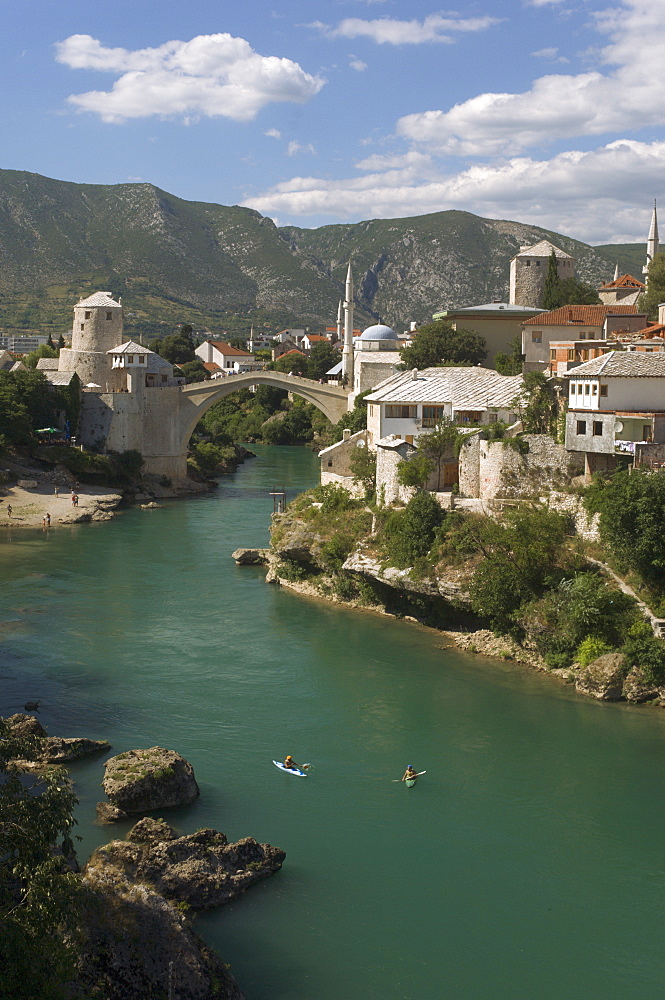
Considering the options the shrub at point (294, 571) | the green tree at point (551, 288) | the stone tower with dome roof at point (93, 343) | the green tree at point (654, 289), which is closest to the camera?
the shrub at point (294, 571)

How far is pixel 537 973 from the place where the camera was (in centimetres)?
1292

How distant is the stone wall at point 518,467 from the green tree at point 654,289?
17.1 metres

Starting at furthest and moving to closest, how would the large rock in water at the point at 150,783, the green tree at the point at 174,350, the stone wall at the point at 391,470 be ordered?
the green tree at the point at 174,350, the stone wall at the point at 391,470, the large rock in water at the point at 150,783

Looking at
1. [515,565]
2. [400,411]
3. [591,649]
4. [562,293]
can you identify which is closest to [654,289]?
[562,293]

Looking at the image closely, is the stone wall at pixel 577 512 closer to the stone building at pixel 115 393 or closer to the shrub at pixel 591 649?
the shrub at pixel 591 649

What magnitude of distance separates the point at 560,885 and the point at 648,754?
4.63 meters

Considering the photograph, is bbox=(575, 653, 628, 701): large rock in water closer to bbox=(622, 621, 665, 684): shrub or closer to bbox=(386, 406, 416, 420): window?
bbox=(622, 621, 665, 684): shrub

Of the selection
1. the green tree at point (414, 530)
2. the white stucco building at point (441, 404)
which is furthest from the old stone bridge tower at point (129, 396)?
the green tree at point (414, 530)

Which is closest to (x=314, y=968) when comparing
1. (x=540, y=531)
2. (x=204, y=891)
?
(x=204, y=891)

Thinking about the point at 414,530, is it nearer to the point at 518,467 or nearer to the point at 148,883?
the point at 518,467

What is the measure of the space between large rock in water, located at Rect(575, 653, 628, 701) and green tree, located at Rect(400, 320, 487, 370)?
2259cm

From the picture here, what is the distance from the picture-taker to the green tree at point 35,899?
30.8ft

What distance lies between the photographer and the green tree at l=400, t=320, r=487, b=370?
42.8m

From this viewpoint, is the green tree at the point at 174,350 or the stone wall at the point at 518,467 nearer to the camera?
the stone wall at the point at 518,467
